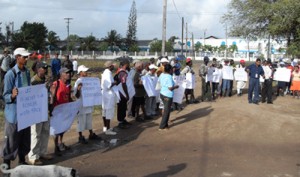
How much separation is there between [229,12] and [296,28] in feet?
16.1

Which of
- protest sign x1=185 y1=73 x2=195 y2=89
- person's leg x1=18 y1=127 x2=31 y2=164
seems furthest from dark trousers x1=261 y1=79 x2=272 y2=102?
person's leg x1=18 y1=127 x2=31 y2=164

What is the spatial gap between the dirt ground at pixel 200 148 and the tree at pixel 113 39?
88.7m

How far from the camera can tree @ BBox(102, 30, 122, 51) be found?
100750 millimetres

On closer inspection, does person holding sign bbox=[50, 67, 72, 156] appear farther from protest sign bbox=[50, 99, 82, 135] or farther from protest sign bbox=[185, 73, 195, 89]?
protest sign bbox=[185, 73, 195, 89]

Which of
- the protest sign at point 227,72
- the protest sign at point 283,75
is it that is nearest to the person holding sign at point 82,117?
the protest sign at point 227,72

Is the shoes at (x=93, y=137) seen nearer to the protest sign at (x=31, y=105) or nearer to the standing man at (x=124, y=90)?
the standing man at (x=124, y=90)

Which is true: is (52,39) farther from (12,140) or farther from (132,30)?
(12,140)

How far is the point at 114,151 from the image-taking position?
897 centimetres

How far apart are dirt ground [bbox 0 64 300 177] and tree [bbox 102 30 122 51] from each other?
88.7 meters

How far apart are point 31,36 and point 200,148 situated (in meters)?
81.5

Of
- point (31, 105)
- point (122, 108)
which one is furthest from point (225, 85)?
point (31, 105)

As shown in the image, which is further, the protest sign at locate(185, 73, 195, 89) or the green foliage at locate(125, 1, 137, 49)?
the green foliage at locate(125, 1, 137, 49)

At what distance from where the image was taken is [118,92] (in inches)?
420

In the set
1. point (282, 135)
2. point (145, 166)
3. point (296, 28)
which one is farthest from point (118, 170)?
point (296, 28)
